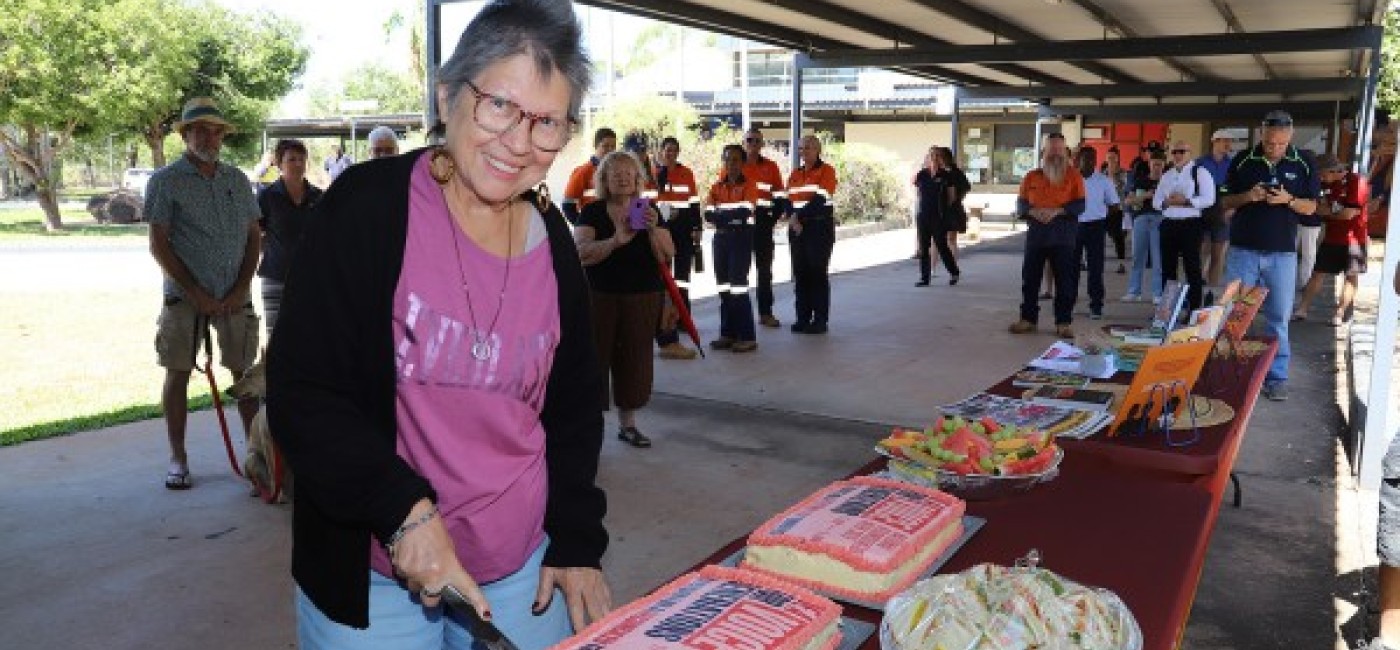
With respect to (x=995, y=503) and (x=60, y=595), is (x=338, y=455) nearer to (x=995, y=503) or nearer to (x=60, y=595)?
(x=995, y=503)

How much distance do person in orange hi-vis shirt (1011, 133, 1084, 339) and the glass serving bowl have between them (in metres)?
6.94

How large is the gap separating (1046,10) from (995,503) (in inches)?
400

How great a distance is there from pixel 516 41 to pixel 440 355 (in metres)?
0.49

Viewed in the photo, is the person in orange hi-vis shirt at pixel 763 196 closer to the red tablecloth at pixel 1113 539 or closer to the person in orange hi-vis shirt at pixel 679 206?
the person in orange hi-vis shirt at pixel 679 206

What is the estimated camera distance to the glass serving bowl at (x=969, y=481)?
7.36 feet

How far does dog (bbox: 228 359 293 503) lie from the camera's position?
177 inches

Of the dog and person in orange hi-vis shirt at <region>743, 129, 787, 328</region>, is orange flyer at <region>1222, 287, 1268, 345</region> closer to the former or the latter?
the dog

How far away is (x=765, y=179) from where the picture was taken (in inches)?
366

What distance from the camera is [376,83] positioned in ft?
328

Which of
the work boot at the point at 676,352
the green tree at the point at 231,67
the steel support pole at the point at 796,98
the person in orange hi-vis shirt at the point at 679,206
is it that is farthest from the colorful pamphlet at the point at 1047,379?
the green tree at the point at 231,67

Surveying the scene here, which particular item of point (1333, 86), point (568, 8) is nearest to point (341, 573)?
point (568, 8)

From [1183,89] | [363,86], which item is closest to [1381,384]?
[1183,89]

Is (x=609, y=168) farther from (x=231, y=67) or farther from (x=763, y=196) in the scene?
(x=231, y=67)

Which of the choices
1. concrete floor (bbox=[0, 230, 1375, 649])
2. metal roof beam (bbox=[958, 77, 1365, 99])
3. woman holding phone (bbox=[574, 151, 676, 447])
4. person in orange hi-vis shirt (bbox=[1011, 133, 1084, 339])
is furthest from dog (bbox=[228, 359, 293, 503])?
metal roof beam (bbox=[958, 77, 1365, 99])
